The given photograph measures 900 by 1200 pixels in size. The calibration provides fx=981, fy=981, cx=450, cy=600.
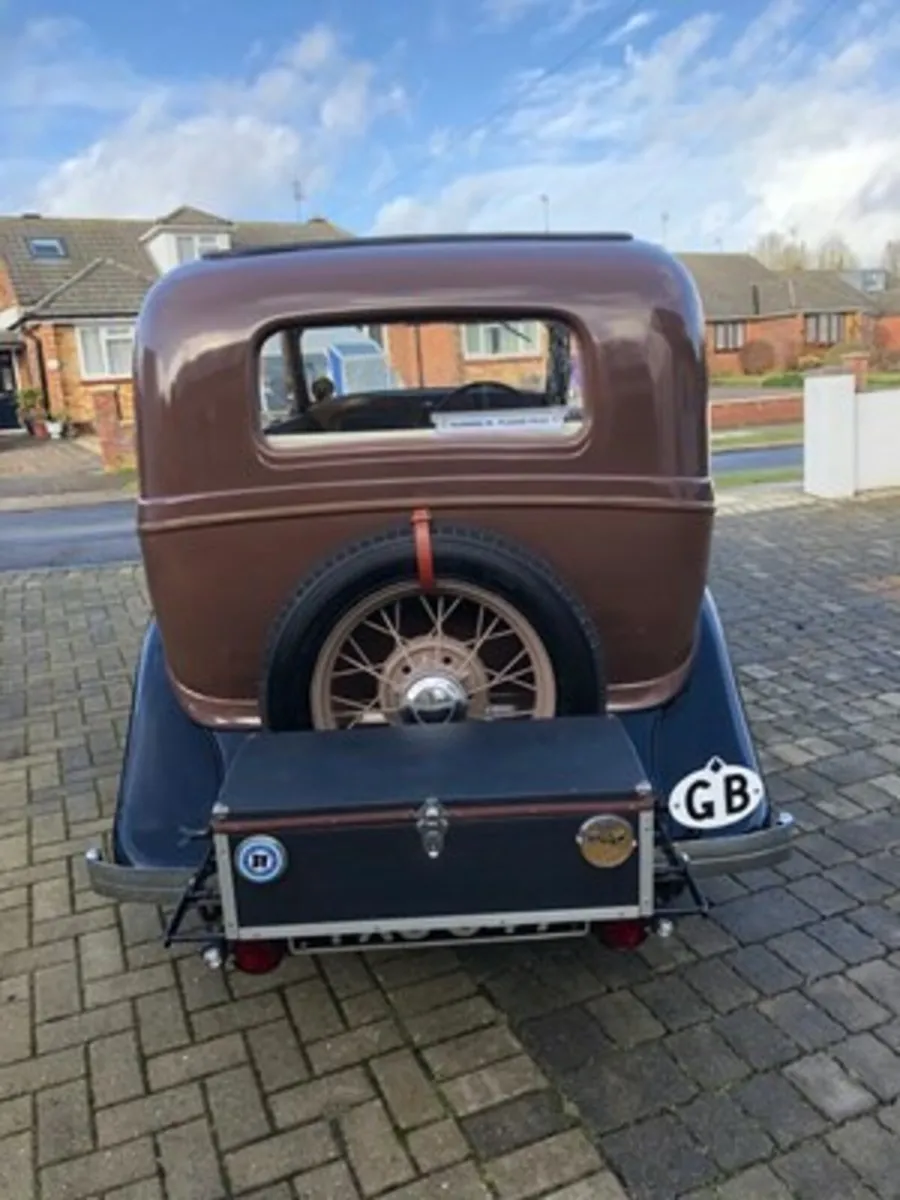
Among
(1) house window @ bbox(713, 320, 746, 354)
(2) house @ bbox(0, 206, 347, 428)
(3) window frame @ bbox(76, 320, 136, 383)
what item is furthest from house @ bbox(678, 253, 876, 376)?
(3) window frame @ bbox(76, 320, 136, 383)

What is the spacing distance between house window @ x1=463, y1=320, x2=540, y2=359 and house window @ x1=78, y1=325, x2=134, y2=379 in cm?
2575

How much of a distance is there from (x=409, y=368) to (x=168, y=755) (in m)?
1.54

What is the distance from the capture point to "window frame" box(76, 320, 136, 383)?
26.8 meters

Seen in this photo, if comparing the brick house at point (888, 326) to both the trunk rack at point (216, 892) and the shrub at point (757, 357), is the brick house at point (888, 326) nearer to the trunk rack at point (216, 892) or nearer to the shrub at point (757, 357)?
the shrub at point (757, 357)

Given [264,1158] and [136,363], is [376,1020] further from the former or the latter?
[136,363]

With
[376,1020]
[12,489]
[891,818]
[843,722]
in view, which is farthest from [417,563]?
[12,489]

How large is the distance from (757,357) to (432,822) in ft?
152

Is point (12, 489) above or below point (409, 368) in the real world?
below

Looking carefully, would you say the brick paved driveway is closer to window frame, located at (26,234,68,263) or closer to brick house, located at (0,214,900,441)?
brick house, located at (0,214,900,441)

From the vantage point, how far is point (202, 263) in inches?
108

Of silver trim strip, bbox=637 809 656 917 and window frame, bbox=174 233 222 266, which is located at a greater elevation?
window frame, bbox=174 233 222 266

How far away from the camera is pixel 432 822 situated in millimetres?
2139

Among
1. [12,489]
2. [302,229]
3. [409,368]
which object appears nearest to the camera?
[409,368]

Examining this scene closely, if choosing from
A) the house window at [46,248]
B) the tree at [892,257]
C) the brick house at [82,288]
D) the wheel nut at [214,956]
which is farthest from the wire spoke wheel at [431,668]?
the tree at [892,257]
